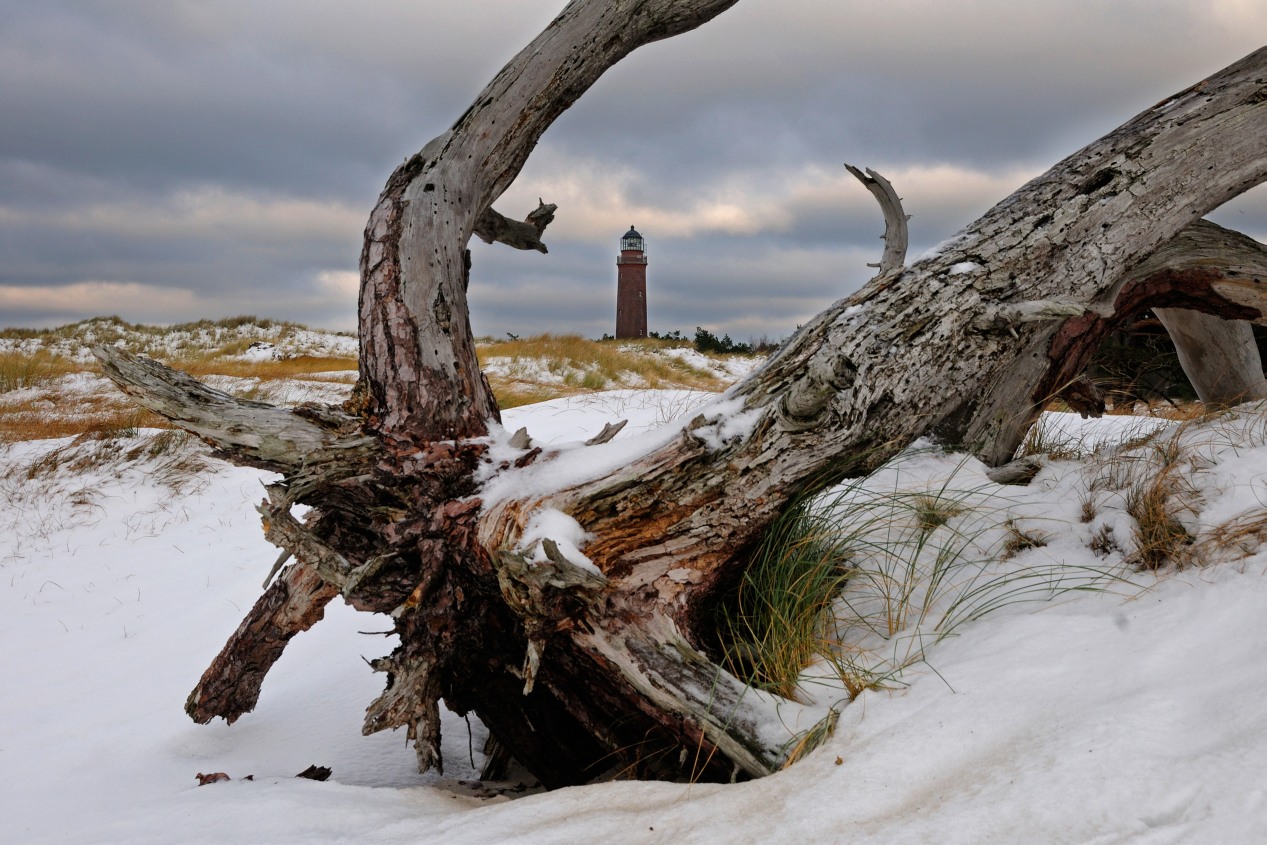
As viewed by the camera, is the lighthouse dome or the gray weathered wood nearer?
the gray weathered wood

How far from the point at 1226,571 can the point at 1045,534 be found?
77cm

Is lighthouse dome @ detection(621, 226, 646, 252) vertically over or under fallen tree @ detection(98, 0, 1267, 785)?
over

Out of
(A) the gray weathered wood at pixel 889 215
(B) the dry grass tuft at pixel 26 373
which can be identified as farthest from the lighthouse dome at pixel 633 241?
(A) the gray weathered wood at pixel 889 215

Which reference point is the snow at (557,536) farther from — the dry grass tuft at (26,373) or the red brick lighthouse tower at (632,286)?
the red brick lighthouse tower at (632,286)

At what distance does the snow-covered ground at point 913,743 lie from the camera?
5.59 ft

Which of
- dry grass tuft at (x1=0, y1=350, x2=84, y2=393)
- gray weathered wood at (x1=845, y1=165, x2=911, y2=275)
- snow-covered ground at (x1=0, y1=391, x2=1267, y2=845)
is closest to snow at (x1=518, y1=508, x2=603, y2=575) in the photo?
snow-covered ground at (x1=0, y1=391, x2=1267, y2=845)

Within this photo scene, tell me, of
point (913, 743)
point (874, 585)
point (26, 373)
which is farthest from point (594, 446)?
point (26, 373)

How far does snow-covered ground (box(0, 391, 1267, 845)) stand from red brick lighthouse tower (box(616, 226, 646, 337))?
33.0 meters

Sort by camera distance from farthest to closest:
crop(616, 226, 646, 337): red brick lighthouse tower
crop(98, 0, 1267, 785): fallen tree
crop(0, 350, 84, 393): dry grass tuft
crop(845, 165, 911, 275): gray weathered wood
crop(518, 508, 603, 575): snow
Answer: crop(616, 226, 646, 337): red brick lighthouse tower < crop(0, 350, 84, 393): dry grass tuft < crop(845, 165, 911, 275): gray weathered wood < crop(98, 0, 1267, 785): fallen tree < crop(518, 508, 603, 575): snow

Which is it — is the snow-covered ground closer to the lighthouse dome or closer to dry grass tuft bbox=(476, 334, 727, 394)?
dry grass tuft bbox=(476, 334, 727, 394)

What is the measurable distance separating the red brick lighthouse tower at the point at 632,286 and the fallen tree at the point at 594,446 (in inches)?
1338

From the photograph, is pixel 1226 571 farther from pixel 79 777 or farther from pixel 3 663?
pixel 3 663

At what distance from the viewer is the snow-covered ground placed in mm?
1703

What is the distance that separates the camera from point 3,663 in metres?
5.18
